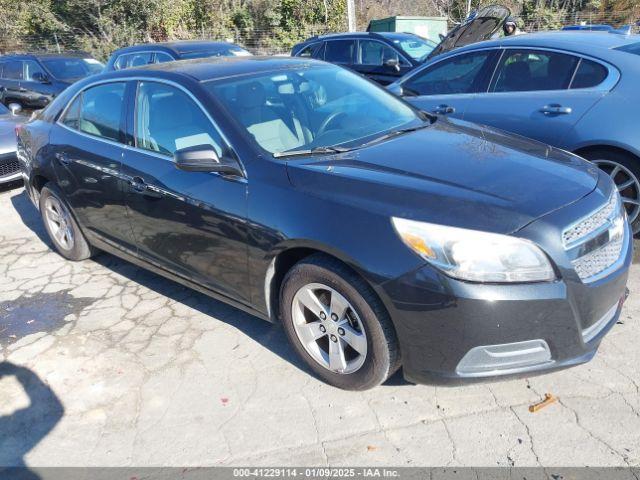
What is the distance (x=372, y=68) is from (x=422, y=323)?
8115 mm

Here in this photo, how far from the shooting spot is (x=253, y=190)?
283 cm

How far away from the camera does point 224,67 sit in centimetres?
356

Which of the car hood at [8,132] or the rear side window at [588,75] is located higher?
the rear side window at [588,75]

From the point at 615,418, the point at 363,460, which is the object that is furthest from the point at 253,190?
the point at 615,418

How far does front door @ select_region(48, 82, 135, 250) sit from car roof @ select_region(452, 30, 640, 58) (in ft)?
11.0

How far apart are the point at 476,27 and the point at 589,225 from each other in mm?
5957

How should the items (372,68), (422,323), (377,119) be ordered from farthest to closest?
(372,68) < (377,119) < (422,323)

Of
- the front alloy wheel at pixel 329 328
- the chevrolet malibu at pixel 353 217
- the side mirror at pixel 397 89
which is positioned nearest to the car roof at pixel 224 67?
the chevrolet malibu at pixel 353 217

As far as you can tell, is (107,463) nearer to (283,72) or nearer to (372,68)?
(283,72)

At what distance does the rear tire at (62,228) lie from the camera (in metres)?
4.52

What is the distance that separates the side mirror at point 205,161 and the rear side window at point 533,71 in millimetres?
2967

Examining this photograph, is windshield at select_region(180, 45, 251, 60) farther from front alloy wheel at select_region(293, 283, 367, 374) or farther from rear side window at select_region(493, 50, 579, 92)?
front alloy wheel at select_region(293, 283, 367, 374)

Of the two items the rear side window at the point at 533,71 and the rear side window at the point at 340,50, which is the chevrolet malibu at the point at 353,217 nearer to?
the rear side window at the point at 533,71

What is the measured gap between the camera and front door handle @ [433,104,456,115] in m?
4.89
